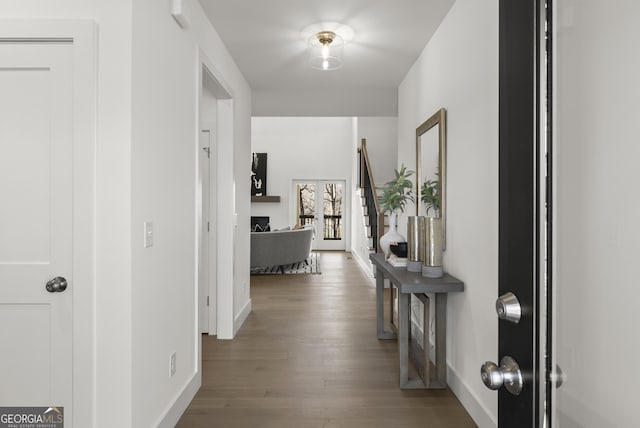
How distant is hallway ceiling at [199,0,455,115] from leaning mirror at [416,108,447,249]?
697 millimetres

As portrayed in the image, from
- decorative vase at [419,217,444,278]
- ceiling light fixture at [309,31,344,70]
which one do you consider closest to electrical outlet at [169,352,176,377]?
decorative vase at [419,217,444,278]

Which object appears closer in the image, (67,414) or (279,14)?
(67,414)

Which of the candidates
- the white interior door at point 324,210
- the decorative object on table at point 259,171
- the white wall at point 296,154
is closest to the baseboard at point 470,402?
the white interior door at point 324,210

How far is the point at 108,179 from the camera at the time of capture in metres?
1.76

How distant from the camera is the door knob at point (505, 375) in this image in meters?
0.75

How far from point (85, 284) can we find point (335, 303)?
3.64 meters

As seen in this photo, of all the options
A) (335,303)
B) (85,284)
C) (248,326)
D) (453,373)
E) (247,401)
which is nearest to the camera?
(85,284)

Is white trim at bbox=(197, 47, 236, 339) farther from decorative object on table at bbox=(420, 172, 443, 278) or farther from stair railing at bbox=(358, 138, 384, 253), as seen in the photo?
stair railing at bbox=(358, 138, 384, 253)

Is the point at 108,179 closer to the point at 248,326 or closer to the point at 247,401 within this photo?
the point at 247,401

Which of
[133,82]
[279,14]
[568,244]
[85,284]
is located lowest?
[85,284]

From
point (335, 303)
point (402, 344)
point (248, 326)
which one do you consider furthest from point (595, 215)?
point (335, 303)

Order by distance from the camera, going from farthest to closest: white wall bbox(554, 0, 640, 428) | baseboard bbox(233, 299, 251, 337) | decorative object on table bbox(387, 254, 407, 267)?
baseboard bbox(233, 299, 251, 337), decorative object on table bbox(387, 254, 407, 267), white wall bbox(554, 0, 640, 428)

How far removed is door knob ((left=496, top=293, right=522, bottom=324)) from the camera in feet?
2.43

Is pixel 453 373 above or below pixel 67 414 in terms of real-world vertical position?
below
